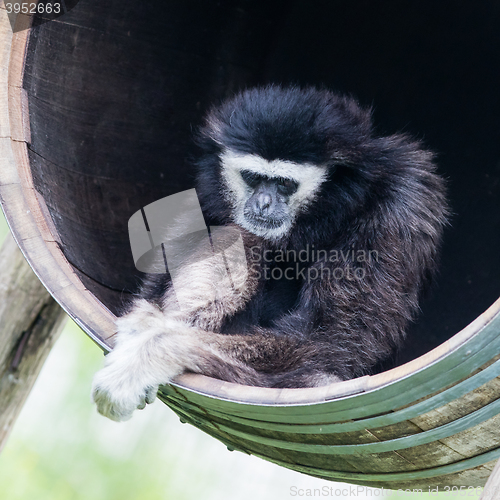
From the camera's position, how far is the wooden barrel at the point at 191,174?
1.64m

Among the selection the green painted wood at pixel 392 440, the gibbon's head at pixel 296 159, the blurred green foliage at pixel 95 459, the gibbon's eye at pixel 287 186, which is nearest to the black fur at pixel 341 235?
the gibbon's head at pixel 296 159

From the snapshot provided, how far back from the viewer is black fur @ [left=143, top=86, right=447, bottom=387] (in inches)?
93.0

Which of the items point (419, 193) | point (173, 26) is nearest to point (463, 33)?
point (419, 193)

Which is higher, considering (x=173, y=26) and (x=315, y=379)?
(x=173, y=26)

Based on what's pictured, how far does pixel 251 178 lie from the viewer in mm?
2697

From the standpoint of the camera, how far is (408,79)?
360 cm

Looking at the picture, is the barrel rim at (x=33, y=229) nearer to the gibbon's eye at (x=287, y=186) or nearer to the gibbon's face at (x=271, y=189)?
the gibbon's face at (x=271, y=189)

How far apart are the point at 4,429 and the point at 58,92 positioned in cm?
193

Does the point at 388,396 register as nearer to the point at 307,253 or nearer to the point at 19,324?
the point at 307,253

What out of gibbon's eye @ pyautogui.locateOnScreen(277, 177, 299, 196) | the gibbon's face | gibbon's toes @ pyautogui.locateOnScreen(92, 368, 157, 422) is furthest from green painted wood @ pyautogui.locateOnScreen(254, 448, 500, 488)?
gibbon's eye @ pyautogui.locateOnScreen(277, 177, 299, 196)

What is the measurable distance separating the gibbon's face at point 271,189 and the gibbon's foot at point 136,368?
75 cm

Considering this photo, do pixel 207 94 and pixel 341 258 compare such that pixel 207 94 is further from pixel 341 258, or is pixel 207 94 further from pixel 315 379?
pixel 315 379

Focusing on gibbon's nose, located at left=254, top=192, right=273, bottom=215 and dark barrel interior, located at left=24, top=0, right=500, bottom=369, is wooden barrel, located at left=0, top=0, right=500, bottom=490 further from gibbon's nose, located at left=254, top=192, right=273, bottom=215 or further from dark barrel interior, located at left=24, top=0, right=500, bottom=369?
gibbon's nose, located at left=254, top=192, right=273, bottom=215

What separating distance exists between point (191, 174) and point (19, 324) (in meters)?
1.29
